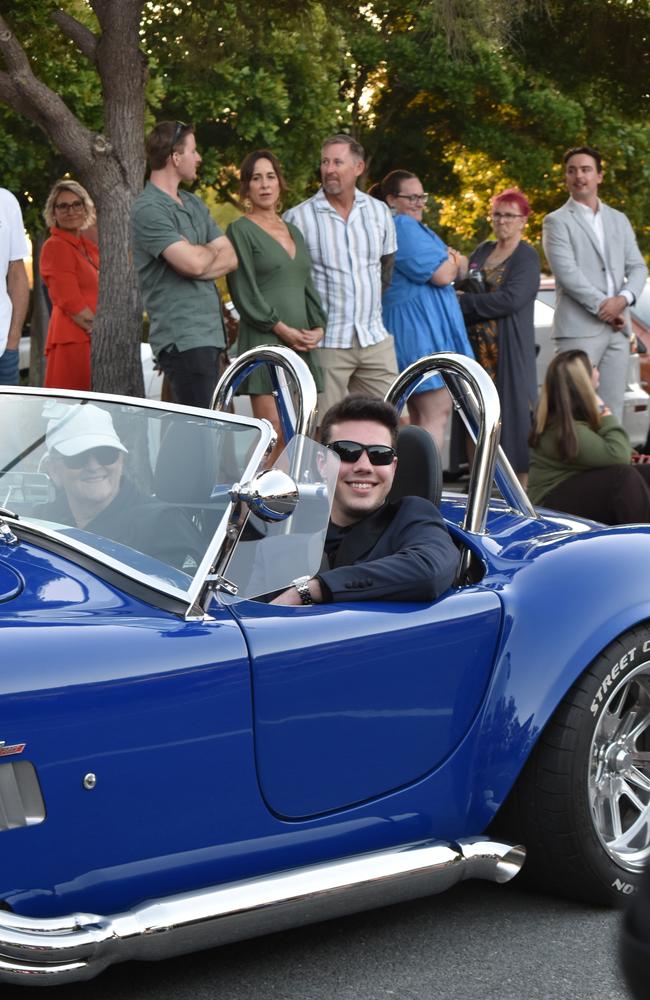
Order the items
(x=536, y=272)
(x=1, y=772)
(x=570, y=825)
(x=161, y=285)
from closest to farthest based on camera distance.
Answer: (x=1, y=772), (x=570, y=825), (x=161, y=285), (x=536, y=272)

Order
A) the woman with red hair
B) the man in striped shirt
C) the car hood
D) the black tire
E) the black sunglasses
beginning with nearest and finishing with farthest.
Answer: the car hood → the black tire → the black sunglasses → the man in striped shirt → the woman with red hair

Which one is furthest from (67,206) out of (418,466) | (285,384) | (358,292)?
(418,466)

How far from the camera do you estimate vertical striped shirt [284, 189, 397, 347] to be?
7.27 meters

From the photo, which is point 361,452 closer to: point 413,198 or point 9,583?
point 9,583

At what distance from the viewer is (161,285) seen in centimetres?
679

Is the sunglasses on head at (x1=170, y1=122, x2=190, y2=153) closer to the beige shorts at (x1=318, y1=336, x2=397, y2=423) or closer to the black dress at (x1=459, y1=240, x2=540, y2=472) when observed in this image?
the beige shorts at (x1=318, y1=336, x2=397, y2=423)

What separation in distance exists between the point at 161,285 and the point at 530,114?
14.9 meters

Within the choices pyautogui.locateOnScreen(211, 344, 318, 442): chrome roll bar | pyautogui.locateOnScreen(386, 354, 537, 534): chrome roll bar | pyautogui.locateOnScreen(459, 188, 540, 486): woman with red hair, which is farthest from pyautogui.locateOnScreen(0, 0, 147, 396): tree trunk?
pyautogui.locateOnScreen(386, 354, 537, 534): chrome roll bar

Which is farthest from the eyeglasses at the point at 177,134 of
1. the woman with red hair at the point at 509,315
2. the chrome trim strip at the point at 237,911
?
the chrome trim strip at the point at 237,911

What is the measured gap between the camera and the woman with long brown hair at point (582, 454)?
6.41 metres

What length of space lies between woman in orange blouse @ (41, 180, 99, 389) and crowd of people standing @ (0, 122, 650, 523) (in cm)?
1

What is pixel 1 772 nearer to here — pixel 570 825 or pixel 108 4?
pixel 570 825

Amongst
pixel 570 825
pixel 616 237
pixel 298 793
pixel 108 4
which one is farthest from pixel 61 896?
pixel 108 4

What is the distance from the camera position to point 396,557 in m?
3.48
